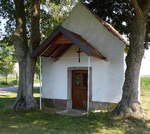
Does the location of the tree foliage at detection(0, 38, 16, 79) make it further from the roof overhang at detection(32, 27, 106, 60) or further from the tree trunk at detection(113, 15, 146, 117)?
the tree trunk at detection(113, 15, 146, 117)

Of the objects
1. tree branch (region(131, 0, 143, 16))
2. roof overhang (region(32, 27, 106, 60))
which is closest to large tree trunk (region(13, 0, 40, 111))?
roof overhang (region(32, 27, 106, 60))

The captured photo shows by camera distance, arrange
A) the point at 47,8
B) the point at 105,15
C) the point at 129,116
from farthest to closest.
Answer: the point at 47,8, the point at 105,15, the point at 129,116

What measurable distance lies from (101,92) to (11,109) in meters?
4.90

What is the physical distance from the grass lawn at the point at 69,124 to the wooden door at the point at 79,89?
7.78 ft

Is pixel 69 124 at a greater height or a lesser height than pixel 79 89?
lesser

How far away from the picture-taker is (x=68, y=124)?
8992mm

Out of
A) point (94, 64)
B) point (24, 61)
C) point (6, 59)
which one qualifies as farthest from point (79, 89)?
point (6, 59)

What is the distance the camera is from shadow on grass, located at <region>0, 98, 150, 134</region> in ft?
26.2

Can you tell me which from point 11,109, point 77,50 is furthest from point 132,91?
point 11,109

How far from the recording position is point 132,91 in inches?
384

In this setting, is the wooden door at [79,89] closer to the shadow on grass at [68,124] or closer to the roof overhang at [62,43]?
the roof overhang at [62,43]

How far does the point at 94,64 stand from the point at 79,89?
1.80 m

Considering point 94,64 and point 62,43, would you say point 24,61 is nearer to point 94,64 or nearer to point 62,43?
point 62,43

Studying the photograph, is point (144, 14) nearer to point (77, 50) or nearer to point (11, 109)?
point (77, 50)
